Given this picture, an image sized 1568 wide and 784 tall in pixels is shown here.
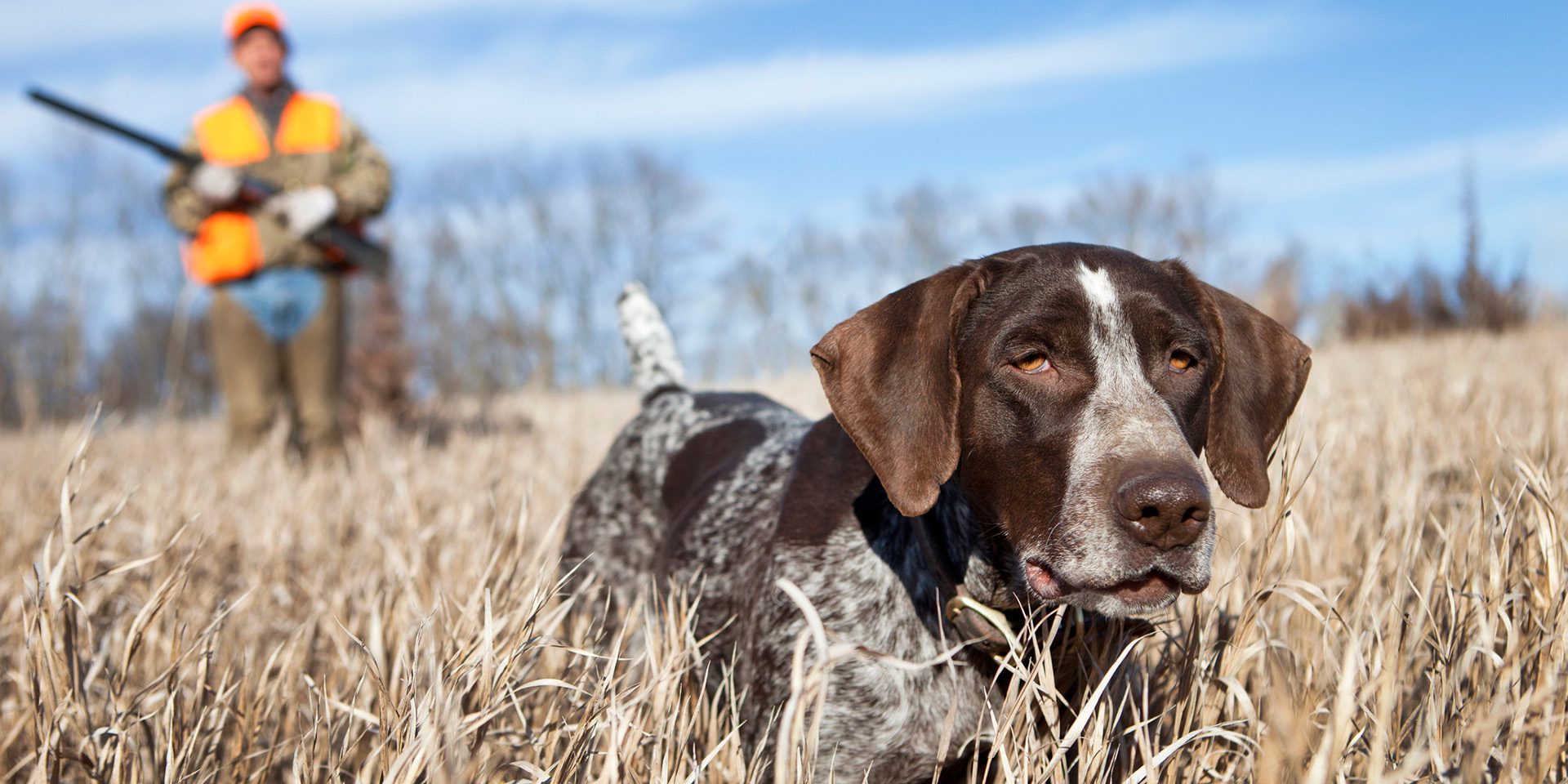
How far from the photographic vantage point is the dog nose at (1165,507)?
5.73 feet

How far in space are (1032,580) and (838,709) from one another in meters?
0.59

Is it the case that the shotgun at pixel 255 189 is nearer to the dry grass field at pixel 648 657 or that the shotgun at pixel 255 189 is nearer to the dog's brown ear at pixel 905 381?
the dry grass field at pixel 648 657

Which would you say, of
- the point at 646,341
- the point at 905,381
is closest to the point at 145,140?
the point at 646,341

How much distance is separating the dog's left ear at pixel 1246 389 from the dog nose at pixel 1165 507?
1.68 ft

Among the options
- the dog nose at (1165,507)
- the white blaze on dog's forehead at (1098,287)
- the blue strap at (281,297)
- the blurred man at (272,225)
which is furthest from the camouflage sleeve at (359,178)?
the dog nose at (1165,507)

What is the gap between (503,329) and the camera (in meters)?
33.5

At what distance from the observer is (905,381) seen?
219cm

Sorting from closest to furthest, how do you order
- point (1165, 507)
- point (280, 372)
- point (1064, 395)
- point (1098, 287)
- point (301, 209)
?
point (1165, 507) → point (1064, 395) → point (1098, 287) → point (301, 209) → point (280, 372)

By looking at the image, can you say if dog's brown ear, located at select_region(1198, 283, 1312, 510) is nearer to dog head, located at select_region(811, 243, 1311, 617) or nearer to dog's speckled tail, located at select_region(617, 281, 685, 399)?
dog head, located at select_region(811, 243, 1311, 617)

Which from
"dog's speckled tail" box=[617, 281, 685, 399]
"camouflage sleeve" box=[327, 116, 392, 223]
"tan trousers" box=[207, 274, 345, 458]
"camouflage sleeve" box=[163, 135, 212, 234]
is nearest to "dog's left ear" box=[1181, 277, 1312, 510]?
"dog's speckled tail" box=[617, 281, 685, 399]

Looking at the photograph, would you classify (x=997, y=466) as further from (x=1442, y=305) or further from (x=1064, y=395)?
(x=1442, y=305)

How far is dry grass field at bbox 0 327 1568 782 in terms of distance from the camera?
1.83 meters

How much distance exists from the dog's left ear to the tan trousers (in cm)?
586

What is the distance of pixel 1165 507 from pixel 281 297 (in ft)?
20.1
